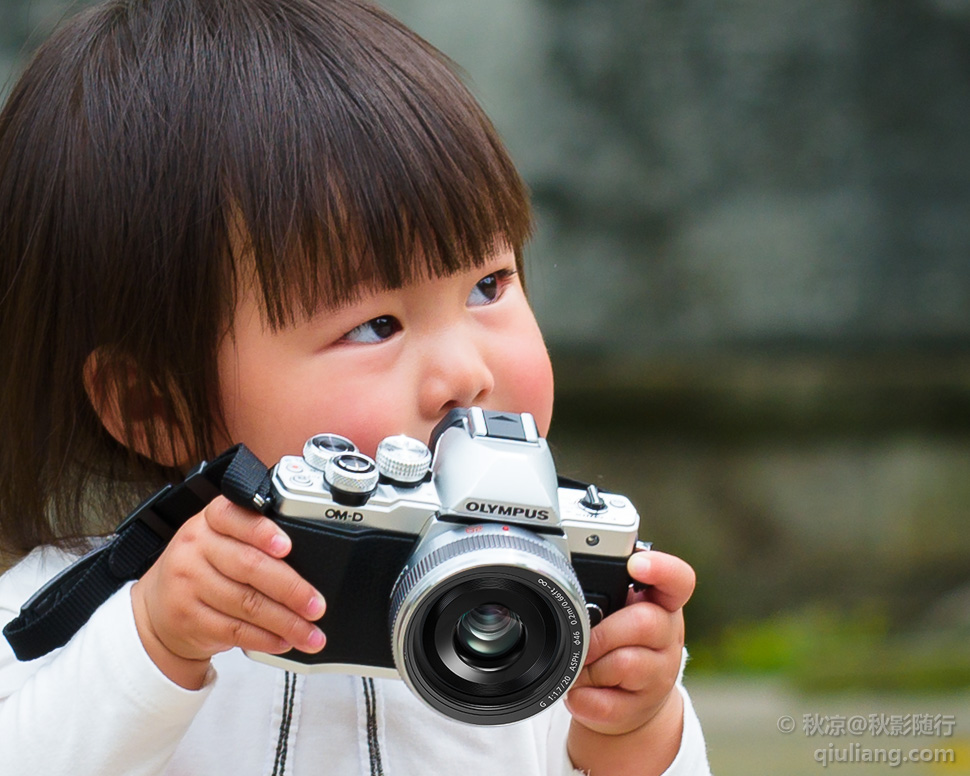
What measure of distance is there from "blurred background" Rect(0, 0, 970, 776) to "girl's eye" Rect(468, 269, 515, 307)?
871 mm

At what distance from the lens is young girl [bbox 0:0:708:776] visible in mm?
806

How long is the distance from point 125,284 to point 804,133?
1.32 m

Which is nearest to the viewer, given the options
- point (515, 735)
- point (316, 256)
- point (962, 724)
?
point (316, 256)

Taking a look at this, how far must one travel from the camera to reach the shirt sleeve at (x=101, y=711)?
2.60 ft

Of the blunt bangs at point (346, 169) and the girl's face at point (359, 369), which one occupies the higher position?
the blunt bangs at point (346, 169)

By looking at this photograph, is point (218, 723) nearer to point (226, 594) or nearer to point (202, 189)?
point (226, 594)

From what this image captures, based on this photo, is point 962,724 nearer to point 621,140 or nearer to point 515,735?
point 621,140

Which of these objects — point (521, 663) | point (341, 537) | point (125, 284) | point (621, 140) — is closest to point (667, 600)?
point (521, 663)

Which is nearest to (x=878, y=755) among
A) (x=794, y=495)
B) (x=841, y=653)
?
(x=841, y=653)

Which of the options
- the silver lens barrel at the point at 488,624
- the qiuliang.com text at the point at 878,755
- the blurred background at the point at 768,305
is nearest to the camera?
the silver lens barrel at the point at 488,624

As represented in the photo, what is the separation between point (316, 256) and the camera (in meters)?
0.85

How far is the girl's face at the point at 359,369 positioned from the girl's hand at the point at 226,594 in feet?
0.39

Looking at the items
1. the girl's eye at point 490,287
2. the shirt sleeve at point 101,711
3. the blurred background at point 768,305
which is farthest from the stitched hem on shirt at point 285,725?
the blurred background at point 768,305

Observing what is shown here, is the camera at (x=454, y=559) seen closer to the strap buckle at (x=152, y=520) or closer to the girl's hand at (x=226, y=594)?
the girl's hand at (x=226, y=594)
